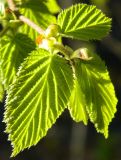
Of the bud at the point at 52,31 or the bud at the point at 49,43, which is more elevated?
the bud at the point at 52,31

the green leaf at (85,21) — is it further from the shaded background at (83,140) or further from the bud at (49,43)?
the shaded background at (83,140)

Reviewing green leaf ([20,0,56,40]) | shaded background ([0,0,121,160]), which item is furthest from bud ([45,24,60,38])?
shaded background ([0,0,121,160])

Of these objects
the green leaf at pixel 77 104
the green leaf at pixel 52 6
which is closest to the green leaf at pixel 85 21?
the green leaf at pixel 77 104

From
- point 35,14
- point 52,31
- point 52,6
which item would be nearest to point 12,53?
point 52,31

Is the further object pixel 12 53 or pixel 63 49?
pixel 12 53

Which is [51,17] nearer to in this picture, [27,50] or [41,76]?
[27,50]

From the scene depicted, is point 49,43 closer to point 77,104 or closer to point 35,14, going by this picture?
point 77,104

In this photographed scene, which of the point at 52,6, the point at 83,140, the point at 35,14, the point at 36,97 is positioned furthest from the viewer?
the point at 83,140
